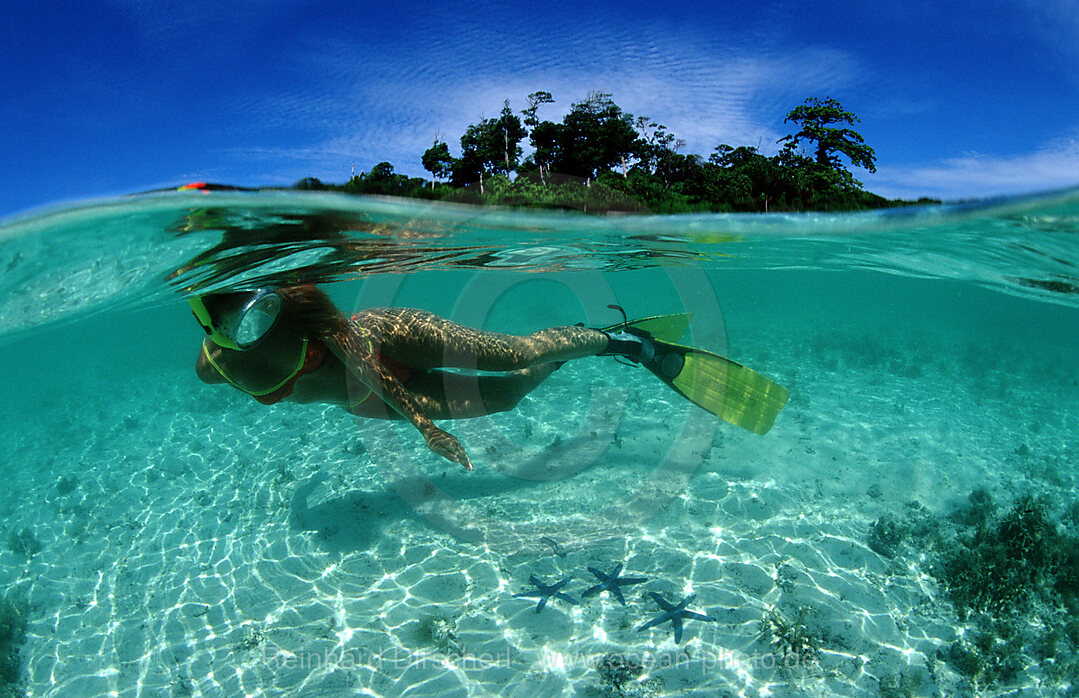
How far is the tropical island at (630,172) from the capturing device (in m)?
8.45

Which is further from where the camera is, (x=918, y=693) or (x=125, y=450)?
(x=125, y=450)

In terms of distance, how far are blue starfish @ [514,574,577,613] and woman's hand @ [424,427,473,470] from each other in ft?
9.53

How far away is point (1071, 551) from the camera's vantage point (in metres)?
7.30

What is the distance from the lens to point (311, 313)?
479 centimetres

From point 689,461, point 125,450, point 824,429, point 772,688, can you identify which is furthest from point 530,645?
point 125,450

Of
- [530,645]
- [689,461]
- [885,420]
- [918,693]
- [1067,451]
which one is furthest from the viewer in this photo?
[885,420]

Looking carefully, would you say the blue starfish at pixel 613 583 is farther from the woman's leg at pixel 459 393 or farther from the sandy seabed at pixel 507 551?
the woman's leg at pixel 459 393

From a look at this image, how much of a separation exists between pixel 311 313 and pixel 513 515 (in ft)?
16.4

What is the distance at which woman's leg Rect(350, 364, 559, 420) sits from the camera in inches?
254

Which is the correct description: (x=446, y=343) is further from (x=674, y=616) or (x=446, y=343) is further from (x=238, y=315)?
(x=674, y=616)

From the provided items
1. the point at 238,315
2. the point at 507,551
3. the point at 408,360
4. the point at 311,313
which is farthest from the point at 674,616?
the point at 238,315

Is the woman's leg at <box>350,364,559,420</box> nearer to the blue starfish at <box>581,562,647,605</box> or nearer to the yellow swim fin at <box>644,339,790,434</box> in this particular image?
the blue starfish at <box>581,562,647,605</box>

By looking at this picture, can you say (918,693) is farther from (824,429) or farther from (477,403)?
(824,429)

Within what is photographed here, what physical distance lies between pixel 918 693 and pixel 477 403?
5.81m
